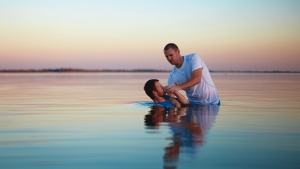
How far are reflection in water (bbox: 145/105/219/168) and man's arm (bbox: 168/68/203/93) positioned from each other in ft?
2.00

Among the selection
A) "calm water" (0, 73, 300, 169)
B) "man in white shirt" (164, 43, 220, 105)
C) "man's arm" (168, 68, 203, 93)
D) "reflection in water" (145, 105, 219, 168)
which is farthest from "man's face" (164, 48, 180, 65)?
"calm water" (0, 73, 300, 169)

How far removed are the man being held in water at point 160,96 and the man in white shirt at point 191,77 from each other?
0.96ft

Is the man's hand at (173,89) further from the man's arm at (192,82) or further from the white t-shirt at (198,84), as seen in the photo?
the white t-shirt at (198,84)

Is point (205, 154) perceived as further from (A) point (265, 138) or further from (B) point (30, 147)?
(B) point (30, 147)

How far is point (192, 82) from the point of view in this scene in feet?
33.6

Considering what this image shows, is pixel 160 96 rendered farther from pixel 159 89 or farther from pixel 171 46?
pixel 171 46

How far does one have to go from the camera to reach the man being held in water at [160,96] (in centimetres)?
1062

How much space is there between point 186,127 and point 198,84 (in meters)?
3.82

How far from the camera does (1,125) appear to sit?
7.73 metres

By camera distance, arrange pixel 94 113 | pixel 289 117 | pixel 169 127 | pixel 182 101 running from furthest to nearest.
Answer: pixel 182 101, pixel 94 113, pixel 289 117, pixel 169 127

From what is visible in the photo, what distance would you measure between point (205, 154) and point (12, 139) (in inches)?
115

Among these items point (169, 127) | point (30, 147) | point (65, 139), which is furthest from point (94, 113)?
point (30, 147)

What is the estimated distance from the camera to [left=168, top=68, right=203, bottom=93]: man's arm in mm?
10141

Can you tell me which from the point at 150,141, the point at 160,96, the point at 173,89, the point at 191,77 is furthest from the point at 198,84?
the point at 150,141
